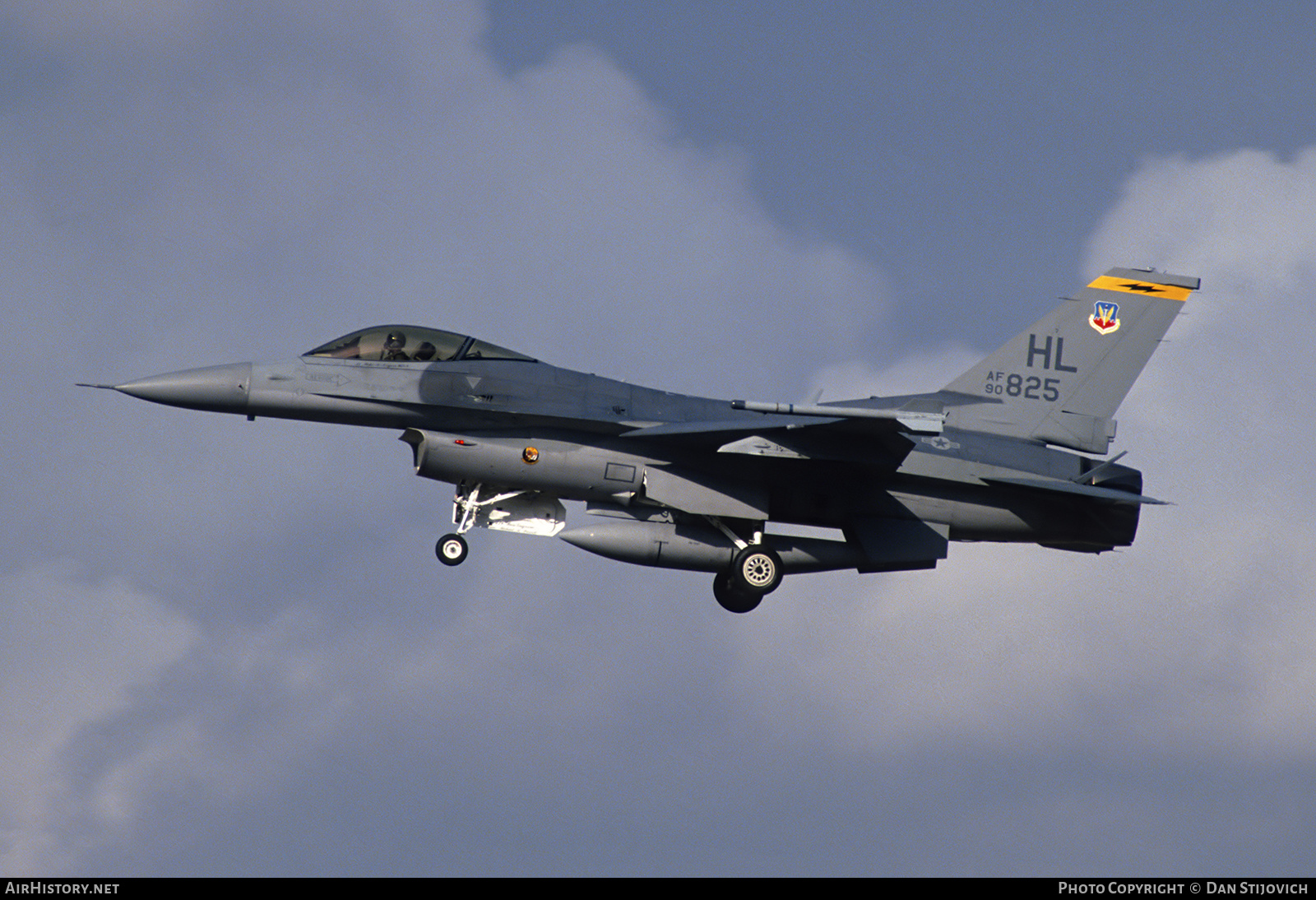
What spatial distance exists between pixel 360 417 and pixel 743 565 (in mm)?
5883

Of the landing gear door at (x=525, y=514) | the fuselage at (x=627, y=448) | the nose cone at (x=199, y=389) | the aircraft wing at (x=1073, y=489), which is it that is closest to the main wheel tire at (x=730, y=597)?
the fuselage at (x=627, y=448)

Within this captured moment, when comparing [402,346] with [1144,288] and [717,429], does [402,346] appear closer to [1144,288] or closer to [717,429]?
[717,429]

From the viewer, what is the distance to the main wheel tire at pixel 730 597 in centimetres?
2233

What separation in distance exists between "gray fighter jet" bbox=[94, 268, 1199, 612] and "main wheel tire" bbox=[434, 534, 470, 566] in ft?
0.09

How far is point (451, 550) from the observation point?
20500mm

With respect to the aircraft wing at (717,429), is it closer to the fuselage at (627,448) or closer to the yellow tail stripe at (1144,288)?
the fuselage at (627,448)

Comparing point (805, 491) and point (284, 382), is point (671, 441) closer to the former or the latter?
point (805, 491)

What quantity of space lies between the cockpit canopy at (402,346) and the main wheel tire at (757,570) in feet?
15.0

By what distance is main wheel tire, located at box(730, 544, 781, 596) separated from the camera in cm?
2123

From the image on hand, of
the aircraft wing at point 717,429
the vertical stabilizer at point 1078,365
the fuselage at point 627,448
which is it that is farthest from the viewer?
the vertical stabilizer at point 1078,365

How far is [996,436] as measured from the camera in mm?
22406

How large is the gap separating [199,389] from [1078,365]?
43.5 feet

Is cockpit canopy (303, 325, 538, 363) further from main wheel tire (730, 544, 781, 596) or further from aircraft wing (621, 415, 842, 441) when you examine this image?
main wheel tire (730, 544, 781, 596)
